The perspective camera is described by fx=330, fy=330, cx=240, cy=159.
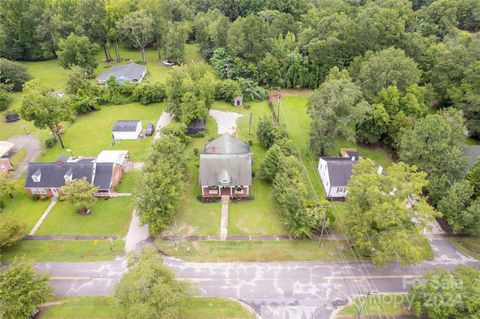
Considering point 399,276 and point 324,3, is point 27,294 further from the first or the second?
point 324,3

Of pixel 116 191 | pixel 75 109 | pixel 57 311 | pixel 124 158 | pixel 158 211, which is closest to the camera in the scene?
pixel 57 311

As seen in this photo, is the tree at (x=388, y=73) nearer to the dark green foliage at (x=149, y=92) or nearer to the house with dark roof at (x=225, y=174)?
the house with dark roof at (x=225, y=174)

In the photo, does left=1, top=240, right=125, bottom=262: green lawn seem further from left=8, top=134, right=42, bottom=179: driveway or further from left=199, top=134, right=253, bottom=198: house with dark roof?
left=8, top=134, right=42, bottom=179: driveway

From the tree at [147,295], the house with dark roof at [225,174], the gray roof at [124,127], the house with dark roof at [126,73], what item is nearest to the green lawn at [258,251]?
the house with dark roof at [225,174]

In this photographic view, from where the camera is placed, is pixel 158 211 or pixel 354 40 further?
pixel 354 40

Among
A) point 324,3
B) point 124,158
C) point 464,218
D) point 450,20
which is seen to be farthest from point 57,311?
point 450,20

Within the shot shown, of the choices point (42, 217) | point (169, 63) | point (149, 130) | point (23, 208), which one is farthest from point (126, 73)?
point (42, 217)
